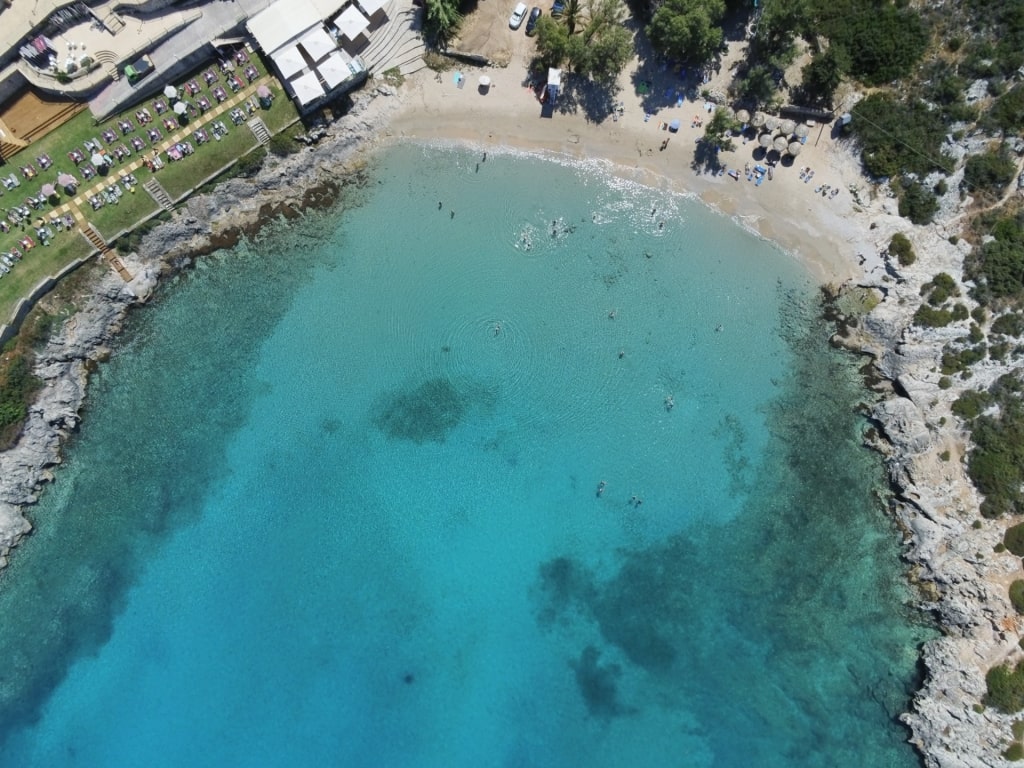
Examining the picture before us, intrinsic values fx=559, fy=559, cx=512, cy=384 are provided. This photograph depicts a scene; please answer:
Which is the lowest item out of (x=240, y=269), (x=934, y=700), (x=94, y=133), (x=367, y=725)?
(x=934, y=700)

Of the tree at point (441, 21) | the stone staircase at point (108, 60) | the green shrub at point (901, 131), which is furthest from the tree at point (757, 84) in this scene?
the stone staircase at point (108, 60)

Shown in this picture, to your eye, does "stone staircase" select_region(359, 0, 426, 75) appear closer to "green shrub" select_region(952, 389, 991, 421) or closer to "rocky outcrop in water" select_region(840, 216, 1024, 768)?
"rocky outcrop in water" select_region(840, 216, 1024, 768)

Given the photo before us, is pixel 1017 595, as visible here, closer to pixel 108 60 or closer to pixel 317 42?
pixel 317 42

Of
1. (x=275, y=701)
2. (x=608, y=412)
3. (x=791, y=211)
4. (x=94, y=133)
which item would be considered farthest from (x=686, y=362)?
(x=94, y=133)

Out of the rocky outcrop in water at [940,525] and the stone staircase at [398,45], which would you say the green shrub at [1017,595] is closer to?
the rocky outcrop in water at [940,525]

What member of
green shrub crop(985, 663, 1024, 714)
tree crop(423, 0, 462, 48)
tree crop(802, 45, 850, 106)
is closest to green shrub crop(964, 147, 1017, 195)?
tree crop(802, 45, 850, 106)

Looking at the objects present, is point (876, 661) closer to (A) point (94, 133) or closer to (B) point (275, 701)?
(B) point (275, 701)
